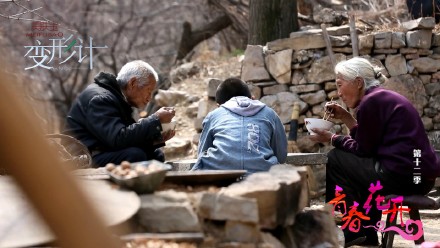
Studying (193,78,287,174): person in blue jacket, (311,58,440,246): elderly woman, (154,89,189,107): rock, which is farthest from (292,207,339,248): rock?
(154,89,189,107): rock

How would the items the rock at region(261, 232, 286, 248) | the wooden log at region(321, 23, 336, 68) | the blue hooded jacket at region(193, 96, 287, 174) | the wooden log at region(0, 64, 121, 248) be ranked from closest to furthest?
the wooden log at region(0, 64, 121, 248), the rock at region(261, 232, 286, 248), the blue hooded jacket at region(193, 96, 287, 174), the wooden log at region(321, 23, 336, 68)

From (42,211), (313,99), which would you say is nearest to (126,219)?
(42,211)

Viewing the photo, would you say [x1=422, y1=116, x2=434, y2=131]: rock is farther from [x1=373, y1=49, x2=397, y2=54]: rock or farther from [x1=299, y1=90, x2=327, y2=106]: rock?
[x1=299, y1=90, x2=327, y2=106]: rock

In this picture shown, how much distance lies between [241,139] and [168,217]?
2.14 metres

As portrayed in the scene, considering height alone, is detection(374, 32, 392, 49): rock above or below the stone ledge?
above

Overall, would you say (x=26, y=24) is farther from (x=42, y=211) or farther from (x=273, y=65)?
(x=42, y=211)

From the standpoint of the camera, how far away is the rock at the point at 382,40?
921 centimetres

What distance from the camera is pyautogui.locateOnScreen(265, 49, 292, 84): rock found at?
9.33m

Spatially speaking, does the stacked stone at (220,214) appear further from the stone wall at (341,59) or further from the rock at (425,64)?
the rock at (425,64)

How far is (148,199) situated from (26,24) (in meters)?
12.3

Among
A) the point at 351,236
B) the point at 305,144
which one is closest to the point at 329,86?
the point at 305,144

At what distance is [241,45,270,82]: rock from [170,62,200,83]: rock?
7.36ft

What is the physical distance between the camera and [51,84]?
1548 cm

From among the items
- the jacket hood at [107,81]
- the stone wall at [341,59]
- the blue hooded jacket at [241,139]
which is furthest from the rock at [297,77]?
the jacket hood at [107,81]
